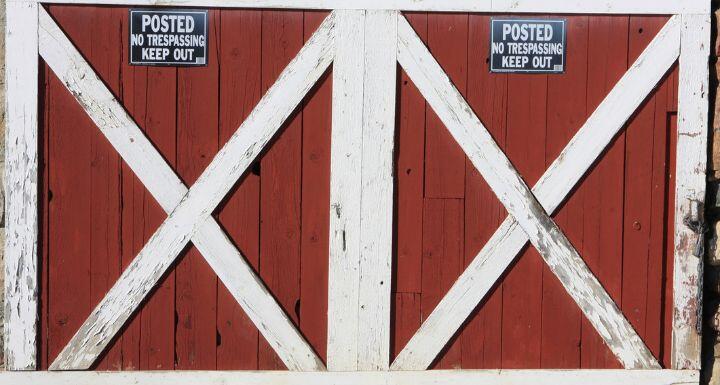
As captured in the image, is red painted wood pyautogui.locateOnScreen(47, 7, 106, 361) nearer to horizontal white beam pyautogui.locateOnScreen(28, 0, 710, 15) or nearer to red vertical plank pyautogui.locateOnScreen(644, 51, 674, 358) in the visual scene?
horizontal white beam pyautogui.locateOnScreen(28, 0, 710, 15)

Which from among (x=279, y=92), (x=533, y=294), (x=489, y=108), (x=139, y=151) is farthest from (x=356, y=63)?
(x=533, y=294)

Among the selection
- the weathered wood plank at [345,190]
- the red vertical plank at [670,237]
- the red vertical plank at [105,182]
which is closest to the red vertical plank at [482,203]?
the weathered wood plank at [345,190]

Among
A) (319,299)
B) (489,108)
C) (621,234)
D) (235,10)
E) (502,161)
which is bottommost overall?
(319,299)

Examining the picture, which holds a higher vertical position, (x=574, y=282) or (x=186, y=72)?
(x=186, y=72)

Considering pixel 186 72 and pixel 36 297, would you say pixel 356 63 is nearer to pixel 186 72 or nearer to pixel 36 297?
pixel 186 72

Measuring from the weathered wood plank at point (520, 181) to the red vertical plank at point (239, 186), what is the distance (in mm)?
766

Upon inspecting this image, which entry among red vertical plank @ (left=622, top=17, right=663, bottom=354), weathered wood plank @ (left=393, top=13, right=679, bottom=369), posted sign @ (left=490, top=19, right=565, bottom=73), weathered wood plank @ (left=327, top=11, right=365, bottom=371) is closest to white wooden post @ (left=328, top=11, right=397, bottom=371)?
weathered wood plank @ (left=327, top=11, right=365, bottom=371)

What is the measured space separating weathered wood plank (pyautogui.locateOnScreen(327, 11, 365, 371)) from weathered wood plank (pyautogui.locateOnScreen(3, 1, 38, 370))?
1.50 metres

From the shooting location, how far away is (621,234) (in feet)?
15.1

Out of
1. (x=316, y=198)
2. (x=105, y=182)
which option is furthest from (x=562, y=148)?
(x=105, y=182)

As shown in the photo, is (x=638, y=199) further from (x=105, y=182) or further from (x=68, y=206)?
(x=68, y=206)

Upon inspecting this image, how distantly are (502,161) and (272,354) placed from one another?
1.56 metres

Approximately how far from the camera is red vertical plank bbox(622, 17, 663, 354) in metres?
4.53

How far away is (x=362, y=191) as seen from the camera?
4.48m
